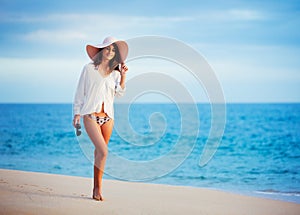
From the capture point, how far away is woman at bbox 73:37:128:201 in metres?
5.30

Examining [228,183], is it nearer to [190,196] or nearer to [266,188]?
[266,188]

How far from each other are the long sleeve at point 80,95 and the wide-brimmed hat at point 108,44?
0.32m

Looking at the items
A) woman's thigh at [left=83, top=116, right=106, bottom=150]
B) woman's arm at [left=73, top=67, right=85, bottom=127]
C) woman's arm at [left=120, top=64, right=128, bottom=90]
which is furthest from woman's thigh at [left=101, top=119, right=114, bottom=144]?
woman's arm at [left=120, top=64, right=128, bottom=90]

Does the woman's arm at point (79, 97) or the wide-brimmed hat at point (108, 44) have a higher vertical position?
the wide-brimmed hat at point (108, 44)

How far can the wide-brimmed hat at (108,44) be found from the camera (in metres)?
5.45

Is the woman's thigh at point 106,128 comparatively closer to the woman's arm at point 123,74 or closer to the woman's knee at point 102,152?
the woman's knee at point 102,152

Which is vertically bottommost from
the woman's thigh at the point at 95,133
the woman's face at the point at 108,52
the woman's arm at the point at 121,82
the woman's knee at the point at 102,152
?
the woman's knee at the point at 102,152

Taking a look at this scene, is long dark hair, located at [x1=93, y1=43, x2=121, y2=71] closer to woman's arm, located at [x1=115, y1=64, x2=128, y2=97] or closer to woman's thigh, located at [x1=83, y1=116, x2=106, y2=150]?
woman's arm, located at [x1=115, y1=64, x2=128, y2=97]

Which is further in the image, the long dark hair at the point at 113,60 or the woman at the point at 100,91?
the long dark hair at the point at 113,60

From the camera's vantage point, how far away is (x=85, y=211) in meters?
5.08

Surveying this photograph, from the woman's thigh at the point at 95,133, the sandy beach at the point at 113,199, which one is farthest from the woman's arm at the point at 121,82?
the sandy beach at the point at 113,199

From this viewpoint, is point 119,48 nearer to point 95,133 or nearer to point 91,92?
point 91,92

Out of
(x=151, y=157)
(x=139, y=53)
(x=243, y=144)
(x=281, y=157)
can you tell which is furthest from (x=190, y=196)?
(x=243, y=144)

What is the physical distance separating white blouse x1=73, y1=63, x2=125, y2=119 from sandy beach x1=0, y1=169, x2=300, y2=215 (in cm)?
106
